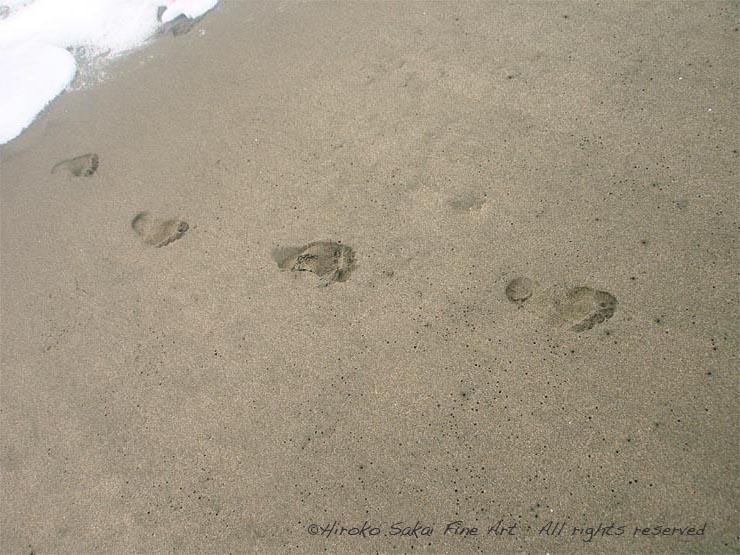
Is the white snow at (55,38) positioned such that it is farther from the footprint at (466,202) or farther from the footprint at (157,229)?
the footprint at (466,202)

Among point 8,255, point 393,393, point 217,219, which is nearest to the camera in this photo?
point 393,393

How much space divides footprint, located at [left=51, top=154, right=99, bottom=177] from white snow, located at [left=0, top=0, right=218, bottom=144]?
0.57 metres

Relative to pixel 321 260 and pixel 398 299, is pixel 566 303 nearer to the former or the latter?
pixel 398 299

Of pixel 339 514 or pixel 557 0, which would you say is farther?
pixel 557 0

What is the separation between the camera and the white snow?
140 inches

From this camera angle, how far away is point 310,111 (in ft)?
9.43

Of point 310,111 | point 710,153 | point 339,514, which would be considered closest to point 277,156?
point 310,111

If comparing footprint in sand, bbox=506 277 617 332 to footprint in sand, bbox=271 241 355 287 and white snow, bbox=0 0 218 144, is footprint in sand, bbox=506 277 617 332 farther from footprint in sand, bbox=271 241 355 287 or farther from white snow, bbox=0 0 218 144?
white snow, bbox=0 0 218 144

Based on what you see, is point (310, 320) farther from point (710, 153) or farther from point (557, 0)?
point (557, 0)

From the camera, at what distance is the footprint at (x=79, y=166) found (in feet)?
9.91

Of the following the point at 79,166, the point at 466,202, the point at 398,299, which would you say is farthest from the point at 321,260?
the point at 79,166

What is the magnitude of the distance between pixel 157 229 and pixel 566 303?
1.89 meters

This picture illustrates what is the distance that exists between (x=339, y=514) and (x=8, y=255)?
2.17 meters

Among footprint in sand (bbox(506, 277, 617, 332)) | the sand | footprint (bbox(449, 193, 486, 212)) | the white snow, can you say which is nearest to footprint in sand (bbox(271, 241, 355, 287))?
the sand
